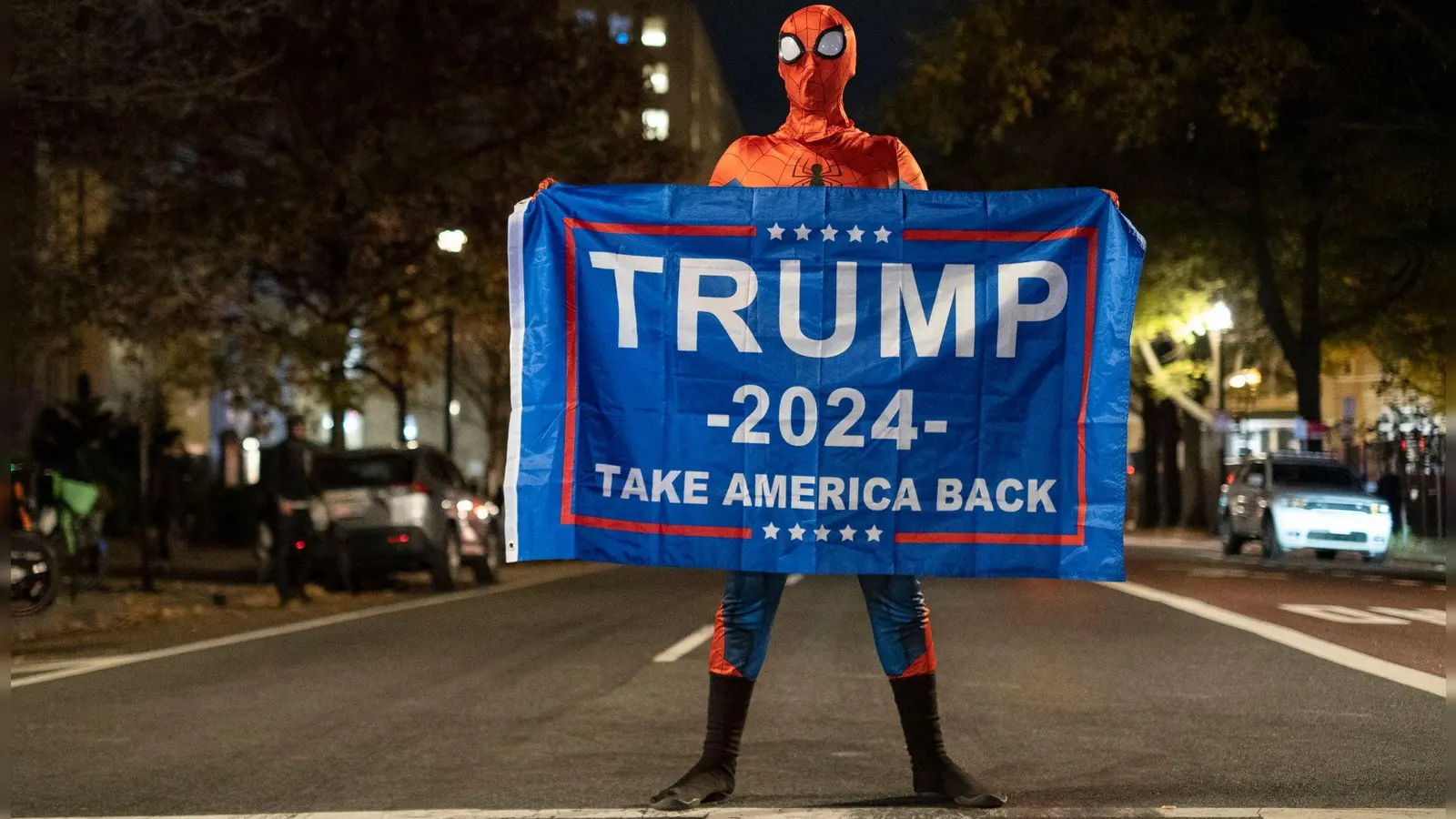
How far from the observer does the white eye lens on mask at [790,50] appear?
6.25m

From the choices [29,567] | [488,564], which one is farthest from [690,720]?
[488,564]

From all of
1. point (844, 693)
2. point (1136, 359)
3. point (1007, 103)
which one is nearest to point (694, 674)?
point (844, 693)

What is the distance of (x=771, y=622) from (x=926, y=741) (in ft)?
2.11

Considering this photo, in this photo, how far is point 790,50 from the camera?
6.26 m

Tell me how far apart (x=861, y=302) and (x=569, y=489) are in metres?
1.16

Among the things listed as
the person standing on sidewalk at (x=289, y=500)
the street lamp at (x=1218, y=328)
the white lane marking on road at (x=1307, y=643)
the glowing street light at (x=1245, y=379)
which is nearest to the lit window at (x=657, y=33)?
the glowing street light at (x=1245, y=379)

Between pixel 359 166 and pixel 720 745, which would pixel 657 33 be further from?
pixel 720 745

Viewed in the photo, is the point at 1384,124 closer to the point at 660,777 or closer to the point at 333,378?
the point at 333,378

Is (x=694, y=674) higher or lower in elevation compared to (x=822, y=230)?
lower

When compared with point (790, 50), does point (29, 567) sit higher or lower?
lower

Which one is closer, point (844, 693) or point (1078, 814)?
point (1078, 814)

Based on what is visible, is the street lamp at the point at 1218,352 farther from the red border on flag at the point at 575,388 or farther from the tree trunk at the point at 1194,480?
the red border on flag at the point at 575,388

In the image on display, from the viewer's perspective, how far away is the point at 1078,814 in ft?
19.4

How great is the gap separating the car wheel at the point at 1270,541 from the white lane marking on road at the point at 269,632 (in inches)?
472
